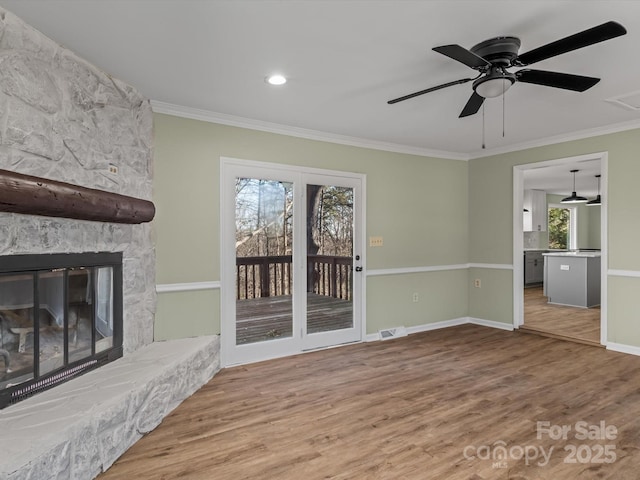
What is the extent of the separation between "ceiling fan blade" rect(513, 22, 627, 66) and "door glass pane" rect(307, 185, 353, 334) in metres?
2.63

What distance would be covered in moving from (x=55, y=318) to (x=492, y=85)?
313 cm

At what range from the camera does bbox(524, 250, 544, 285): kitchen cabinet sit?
9555 mm

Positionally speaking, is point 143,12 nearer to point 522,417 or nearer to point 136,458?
point 136,458

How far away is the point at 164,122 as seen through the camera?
12.2 ft

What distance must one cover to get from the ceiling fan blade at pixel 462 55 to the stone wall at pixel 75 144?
235 centimetres

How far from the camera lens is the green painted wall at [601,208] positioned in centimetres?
434

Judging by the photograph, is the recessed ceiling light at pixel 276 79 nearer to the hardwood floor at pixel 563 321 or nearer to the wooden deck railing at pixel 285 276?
the wooden deck railing at pixel 285 276

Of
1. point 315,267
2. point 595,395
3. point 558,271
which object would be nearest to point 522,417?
point 595,395

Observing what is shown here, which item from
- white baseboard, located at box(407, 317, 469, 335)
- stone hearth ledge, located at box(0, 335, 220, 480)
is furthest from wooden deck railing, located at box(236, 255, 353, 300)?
white baseboard, located at box(407, 317, 469, 335)

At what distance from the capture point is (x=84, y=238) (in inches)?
109

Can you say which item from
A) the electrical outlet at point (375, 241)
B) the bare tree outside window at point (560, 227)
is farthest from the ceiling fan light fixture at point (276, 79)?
the bare tree outside window at point (560, 227)

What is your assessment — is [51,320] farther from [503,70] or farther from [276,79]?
[503,70]

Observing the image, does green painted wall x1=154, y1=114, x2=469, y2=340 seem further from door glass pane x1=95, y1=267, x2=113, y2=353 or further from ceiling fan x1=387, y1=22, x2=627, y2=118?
ceiling fan x1=387, y1=22, x2=627, y2=118

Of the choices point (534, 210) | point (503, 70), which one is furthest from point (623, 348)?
point (534, 210)
